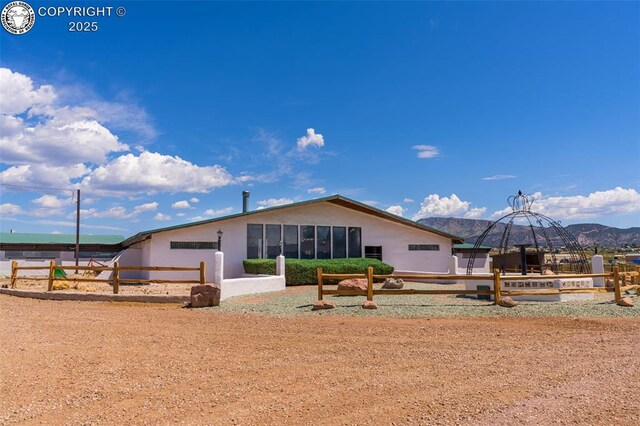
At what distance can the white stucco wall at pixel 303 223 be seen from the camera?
70.5 feet

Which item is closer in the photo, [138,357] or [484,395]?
[484,395]

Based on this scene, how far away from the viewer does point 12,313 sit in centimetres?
1182

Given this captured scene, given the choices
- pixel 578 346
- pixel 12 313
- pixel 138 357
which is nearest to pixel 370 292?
pixel 578 346

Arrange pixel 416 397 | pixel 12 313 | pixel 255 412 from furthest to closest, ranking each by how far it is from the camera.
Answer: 1. pixel 12 313
2. pixel 416 397
3. pixel 255 412

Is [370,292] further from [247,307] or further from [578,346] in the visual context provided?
[578,346]

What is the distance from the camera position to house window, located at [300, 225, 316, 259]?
23.8 metres

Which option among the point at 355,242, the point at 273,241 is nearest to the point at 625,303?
the point at 355,242

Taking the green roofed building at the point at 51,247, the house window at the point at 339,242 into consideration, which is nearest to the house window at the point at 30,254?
the green roofed building at the point at 51,247

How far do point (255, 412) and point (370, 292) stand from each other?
28.1 ft

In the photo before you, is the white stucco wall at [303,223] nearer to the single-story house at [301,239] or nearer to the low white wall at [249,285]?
the single-story house at [301,239]

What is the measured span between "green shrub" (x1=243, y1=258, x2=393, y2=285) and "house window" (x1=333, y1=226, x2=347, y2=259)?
2.54m

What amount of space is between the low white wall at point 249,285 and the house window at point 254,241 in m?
4.05

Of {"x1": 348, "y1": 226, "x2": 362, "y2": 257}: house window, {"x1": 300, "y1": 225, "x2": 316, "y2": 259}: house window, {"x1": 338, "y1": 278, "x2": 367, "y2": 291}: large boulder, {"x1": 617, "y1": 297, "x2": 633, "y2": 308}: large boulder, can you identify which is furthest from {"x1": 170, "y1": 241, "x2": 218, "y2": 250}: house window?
{"x1": 617, "y1": 297, "x2": 633, "y2": 308}: large boulder

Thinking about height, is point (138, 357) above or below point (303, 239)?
below
